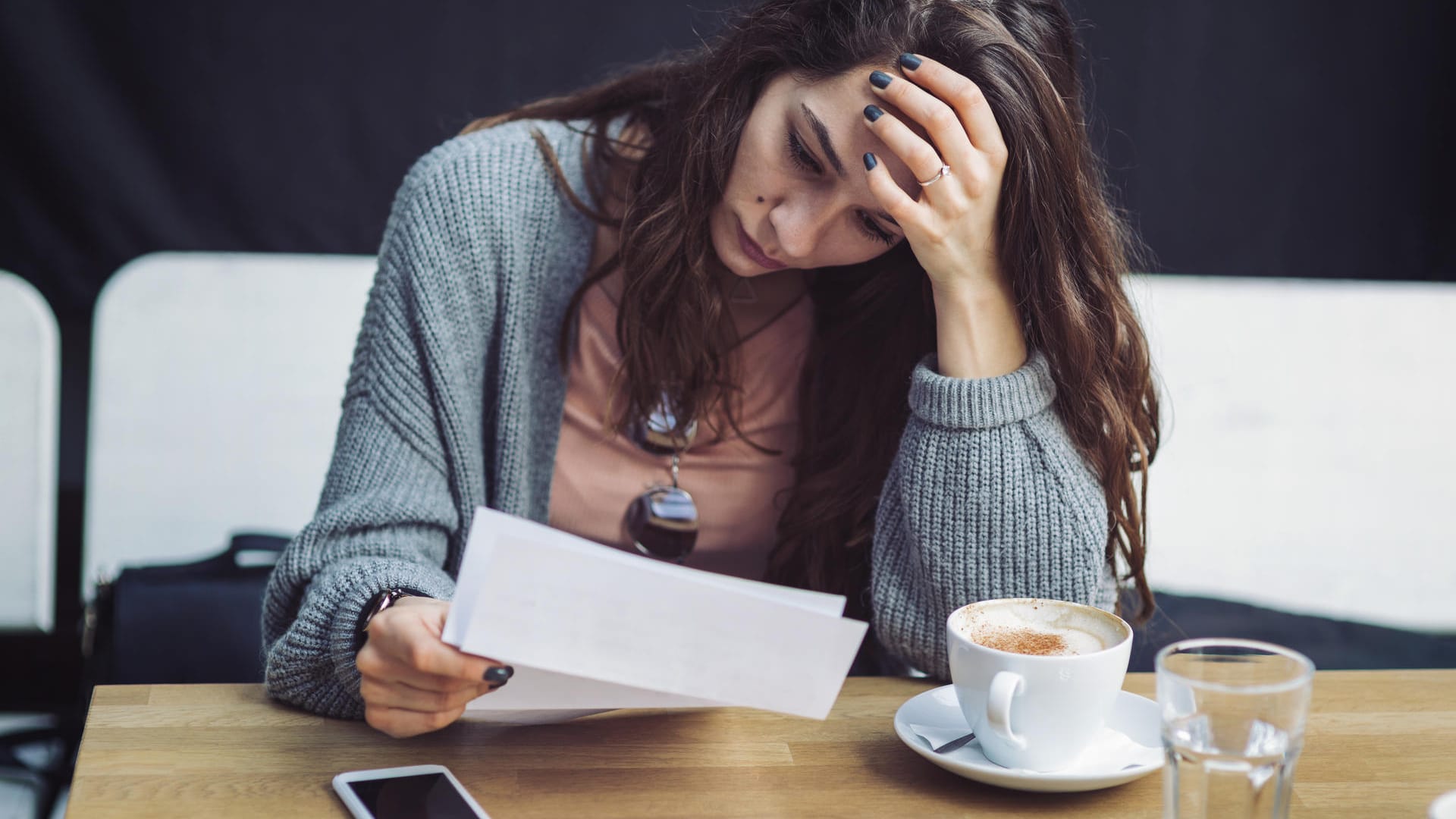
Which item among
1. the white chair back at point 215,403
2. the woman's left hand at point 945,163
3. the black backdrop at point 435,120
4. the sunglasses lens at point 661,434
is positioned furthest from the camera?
the white chair back at point 215,403

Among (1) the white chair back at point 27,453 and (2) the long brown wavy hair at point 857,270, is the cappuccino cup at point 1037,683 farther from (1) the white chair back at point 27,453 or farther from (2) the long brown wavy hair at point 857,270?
(1) the white chair back at point 27,453

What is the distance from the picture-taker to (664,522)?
A: 1.25 meters

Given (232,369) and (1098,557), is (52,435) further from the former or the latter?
(1098,557)

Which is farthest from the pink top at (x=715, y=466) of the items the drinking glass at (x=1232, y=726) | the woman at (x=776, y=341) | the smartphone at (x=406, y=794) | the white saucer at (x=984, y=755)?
the drinking glass at (x=1232, y=726)

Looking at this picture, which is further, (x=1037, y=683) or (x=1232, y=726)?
(x=1037, y=683)

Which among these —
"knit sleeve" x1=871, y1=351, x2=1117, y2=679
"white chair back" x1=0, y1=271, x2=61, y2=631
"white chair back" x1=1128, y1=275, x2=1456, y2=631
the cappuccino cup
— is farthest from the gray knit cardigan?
"white chair back" x1=1128, y1=275, x2=1456, y2=631

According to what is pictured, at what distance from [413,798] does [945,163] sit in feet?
2.06

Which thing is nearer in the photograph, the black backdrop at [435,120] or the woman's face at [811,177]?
the woman's face at [811,177]

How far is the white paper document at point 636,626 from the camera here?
2.11 ft

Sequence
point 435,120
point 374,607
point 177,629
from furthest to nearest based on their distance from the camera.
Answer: point 435,120, point 177,629, point 374,607

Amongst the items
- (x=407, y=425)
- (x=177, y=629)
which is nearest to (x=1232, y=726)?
(x=407, y=425)

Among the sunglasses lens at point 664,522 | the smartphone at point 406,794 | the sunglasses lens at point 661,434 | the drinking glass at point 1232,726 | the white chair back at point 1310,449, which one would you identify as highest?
the drinking glass at point 1232,726

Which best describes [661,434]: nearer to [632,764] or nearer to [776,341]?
[776,341]

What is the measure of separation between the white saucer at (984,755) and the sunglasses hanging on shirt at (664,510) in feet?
1.42
